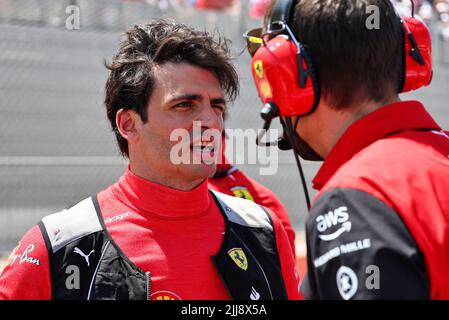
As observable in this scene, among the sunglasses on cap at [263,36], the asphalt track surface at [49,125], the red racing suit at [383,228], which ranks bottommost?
the asphalt track surface at [49,125]

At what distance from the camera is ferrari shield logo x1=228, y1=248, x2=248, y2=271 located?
256 cm

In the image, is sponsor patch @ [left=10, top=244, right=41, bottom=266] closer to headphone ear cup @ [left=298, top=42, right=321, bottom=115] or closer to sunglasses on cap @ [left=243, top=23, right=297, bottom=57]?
sunglasses on cap @ [left=243, top=23, right=297, bottom=57]

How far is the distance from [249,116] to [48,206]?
8.92ft

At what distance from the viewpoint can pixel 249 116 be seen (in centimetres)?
859

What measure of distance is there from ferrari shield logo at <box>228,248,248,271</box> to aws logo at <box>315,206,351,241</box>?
1.06m

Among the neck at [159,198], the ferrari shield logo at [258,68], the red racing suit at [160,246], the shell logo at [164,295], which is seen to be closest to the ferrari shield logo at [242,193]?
the red racing suit at [160,246]

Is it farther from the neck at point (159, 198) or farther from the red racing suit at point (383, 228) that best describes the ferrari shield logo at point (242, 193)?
the red racing suit at point (383, 228)

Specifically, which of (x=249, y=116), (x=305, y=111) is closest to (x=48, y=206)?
(x=249, y=116)

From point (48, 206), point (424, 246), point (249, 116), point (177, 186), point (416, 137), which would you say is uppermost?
point (416, 137)

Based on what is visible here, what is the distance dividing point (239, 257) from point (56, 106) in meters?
5.16

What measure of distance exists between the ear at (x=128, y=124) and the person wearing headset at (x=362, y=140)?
910 mm

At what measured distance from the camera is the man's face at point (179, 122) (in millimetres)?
2727

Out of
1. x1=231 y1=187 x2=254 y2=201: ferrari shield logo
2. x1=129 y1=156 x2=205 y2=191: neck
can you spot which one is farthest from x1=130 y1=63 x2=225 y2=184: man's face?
x1=231 y1=187 x2=254 y2=201: ferrari shield logo
